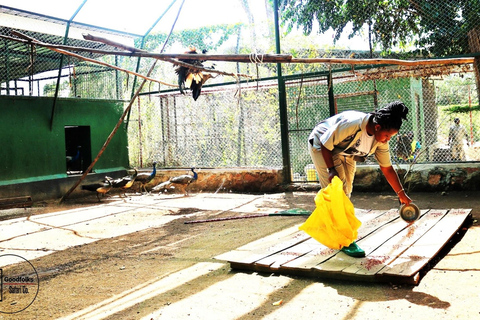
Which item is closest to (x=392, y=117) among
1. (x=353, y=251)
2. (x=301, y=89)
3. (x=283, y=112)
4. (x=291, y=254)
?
(x=353, y=251)

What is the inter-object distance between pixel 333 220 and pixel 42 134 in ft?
29.3

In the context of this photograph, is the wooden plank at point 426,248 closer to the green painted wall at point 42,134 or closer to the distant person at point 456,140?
the distant person at point 456,140

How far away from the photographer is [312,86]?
9.41 meters

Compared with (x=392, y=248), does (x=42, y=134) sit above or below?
above

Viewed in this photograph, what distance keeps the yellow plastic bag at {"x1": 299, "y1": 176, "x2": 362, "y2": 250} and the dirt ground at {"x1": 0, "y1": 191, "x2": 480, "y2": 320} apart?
0.43 metres

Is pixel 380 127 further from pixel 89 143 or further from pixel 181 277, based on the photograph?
pixel 89 143

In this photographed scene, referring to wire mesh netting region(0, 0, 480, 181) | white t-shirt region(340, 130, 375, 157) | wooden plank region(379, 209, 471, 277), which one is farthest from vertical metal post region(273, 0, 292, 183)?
white t-shirt region(340, 130, 375, 157)

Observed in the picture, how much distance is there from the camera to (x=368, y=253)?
3996mm

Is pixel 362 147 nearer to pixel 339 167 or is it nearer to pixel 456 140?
pixel 339 167

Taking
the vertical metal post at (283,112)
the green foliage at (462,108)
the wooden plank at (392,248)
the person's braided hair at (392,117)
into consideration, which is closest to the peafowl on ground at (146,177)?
the vertical metal post at (283,112)

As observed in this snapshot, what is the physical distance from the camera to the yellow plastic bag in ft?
12.6

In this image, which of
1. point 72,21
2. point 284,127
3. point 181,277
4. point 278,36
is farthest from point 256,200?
point 72,21

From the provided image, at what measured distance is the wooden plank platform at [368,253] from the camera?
3.49 m

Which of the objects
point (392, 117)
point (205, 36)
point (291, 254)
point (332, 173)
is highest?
point (205, 36)
